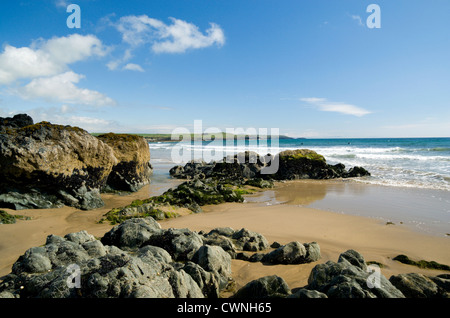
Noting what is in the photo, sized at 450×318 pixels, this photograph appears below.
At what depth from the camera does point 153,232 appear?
5586mm

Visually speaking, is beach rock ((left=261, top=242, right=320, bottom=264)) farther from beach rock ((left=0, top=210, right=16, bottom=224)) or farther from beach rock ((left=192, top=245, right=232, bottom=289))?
beach rock ((left=0, top=210, right=16, bottom=224))

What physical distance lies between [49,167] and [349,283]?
9.07m

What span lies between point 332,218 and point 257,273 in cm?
474

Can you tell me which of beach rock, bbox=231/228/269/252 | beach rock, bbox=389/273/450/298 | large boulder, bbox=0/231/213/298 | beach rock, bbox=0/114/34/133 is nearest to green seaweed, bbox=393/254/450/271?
beach rock, bbox=389/273/450/298

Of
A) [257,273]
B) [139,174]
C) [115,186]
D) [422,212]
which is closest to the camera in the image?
[257,273]

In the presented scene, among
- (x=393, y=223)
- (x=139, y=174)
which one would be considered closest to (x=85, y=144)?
(x=139, y=174)

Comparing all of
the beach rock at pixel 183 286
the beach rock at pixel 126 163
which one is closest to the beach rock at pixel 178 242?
the beach rock at pixel 183 286

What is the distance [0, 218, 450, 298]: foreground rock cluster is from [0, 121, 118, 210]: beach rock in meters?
4.63

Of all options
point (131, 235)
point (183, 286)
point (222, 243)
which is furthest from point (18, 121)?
point (183, 286)

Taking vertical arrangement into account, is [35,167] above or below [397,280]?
above

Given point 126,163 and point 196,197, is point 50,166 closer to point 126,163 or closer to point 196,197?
point 126,163

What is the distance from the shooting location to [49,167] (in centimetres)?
850
